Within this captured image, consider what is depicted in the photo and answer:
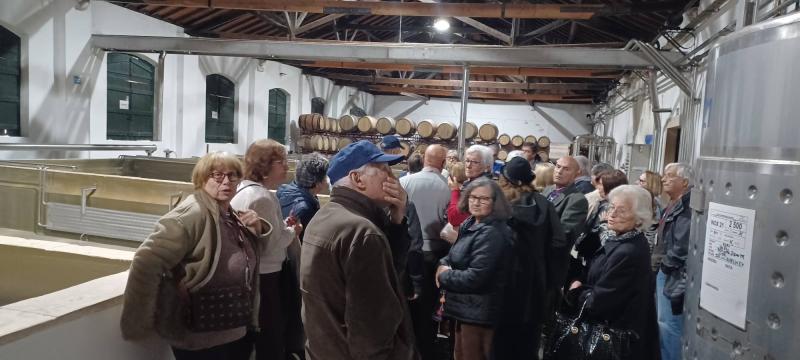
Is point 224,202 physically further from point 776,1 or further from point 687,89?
point 687,89

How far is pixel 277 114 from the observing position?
12.2 meters

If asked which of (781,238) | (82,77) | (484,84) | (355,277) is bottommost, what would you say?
(355,277)

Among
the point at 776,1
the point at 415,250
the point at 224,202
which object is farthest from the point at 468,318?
the point at 776,1

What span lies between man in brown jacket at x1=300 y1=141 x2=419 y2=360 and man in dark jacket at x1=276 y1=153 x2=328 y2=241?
103cm

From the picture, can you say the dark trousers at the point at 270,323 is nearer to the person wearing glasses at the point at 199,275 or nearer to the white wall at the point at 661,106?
the person wearing glasses at the point at 199,275

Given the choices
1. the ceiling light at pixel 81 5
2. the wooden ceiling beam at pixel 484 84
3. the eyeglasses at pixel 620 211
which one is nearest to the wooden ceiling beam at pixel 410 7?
the ceiling light at pixel 81 5

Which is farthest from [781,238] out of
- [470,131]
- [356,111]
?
[356,111]

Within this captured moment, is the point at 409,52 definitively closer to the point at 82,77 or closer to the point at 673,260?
the point at 673,260

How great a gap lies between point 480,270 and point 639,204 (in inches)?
32.8

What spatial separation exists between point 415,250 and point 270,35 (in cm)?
869

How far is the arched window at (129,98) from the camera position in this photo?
784 cm

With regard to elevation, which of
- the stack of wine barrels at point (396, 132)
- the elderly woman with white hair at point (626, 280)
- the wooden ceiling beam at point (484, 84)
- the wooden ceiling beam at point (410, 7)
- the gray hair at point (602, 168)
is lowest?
the elderly woman with white hair at point (626, 280)

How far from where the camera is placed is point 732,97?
0.83m

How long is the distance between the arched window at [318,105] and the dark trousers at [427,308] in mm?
10931
